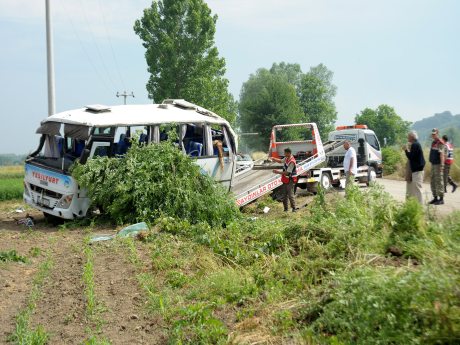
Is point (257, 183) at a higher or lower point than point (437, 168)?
lower

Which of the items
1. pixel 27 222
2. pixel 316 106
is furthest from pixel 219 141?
pixel 316 106

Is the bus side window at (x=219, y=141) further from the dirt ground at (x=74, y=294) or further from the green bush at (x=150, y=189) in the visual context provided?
the dirt ground at (x=74, y=294)

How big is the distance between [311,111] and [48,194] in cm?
7728

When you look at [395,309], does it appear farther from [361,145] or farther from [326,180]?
[361,145]

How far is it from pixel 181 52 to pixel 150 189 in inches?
941

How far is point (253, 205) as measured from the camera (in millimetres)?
15766

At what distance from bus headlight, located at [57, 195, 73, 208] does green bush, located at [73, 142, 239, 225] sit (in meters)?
0.53

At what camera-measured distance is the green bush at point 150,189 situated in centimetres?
1148

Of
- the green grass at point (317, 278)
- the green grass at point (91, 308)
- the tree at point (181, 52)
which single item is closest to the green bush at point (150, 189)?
the green grass at point (317, 278)

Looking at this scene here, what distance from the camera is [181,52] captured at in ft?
112

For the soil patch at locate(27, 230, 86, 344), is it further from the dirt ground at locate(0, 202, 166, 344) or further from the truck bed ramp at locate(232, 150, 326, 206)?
the truck bed ramp at locate(232, 150, 326, 206)

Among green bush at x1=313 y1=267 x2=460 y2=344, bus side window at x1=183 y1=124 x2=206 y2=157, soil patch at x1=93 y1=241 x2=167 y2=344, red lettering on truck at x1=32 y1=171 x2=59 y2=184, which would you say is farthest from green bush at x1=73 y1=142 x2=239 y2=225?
green bush at x1=313 y1=267 x2=460 y2=344

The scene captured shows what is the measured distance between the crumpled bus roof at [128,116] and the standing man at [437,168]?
5803 millimetres

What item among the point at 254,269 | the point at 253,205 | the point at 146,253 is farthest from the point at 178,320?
the point at 253,205
